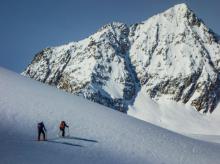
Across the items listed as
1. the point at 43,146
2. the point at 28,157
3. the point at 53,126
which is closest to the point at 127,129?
the point at 53,126

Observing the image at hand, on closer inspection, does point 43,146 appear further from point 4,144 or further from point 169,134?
point 169,134

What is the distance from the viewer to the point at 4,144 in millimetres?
30984

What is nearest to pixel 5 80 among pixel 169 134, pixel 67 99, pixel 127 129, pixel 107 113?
pixel 67 99

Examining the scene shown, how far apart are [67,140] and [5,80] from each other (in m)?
16.6

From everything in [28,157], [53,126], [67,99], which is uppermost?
[67,99]

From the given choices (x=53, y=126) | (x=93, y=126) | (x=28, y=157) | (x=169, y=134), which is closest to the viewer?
(x=28, y=157)

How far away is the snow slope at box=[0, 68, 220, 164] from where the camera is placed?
31.6m

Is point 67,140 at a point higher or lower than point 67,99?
lower

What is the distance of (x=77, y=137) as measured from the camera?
36.5 meters

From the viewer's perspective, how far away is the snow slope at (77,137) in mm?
31578

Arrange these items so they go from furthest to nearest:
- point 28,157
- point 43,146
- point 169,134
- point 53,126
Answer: point 169,134 < point 53,126 < point 43,146 < point 28,157

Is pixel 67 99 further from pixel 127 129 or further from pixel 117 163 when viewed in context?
pixel 117 163

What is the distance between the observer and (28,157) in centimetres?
2936

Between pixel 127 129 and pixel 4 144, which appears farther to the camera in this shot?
pixel 127 129
